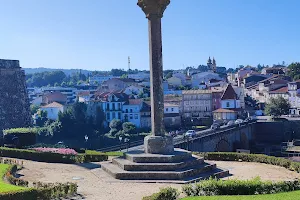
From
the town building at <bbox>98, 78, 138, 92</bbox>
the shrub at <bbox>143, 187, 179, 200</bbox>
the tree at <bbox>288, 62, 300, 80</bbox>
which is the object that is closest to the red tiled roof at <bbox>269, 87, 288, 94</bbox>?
the tree at <bbox>288, 62, 300, 80</bbox>

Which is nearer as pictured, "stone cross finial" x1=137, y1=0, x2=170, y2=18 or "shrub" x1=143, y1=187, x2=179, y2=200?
"shrub" x1=143, y1=187, x2=179, y2=200

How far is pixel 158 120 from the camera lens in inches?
805

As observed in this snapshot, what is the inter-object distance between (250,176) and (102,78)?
15252cm

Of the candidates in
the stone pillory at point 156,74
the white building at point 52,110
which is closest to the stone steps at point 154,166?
the stone pillory at point 156,74

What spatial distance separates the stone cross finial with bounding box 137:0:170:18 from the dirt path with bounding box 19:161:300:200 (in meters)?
7.77

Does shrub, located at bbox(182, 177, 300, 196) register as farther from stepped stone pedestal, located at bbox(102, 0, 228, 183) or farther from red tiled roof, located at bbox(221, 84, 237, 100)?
red tiled roof, located at bbox(221, 84, 237, 100)

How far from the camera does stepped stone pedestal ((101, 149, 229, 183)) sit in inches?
716

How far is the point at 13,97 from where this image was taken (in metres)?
50.6

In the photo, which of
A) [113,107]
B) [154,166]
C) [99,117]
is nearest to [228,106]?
[113,107]

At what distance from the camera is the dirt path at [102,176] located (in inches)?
621

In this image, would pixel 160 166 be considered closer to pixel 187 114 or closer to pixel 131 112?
pixel 131 112

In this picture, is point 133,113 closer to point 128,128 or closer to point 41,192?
point 128,128

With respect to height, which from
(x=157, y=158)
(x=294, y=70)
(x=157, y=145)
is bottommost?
(x=157, y=158)

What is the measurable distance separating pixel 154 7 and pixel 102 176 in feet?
26.6
